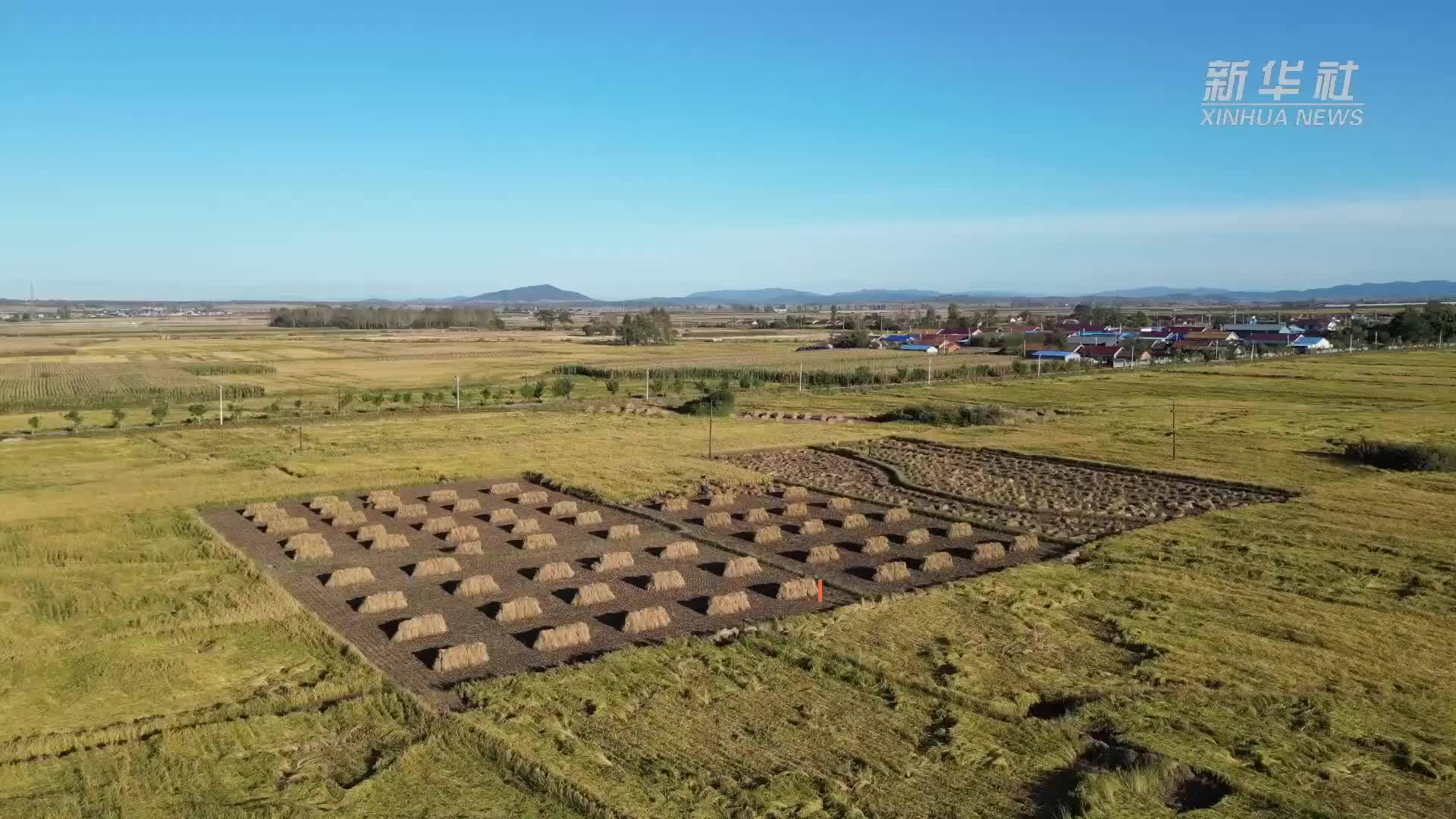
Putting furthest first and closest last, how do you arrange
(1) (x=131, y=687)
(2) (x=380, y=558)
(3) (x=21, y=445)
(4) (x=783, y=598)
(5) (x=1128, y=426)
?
(5) (x=1128, y=426) < (3) (x=21, y=445) < (2) (x=380, y=558) < (4) (x=783, y=598) < (1) (x=131, y=687)

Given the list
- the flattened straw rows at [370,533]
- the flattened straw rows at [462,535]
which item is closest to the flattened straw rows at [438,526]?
the flattened straw rows at [462,535]

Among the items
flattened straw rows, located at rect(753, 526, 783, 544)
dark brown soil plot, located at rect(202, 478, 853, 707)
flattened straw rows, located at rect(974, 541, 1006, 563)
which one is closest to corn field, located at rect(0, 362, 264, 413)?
dark brown soil plot, located at rect(202, 478, 853, 707)

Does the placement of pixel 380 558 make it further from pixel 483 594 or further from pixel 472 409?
pixel 472 409

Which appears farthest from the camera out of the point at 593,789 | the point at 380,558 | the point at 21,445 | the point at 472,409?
the point at 472,409

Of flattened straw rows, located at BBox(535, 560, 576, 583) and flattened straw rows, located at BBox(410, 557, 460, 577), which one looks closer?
flattened straw rows, located at BBox(535, 560, 576, 583)

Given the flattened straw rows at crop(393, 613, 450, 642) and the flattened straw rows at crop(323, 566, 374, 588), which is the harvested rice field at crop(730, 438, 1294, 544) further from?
the flattened straw rows at crop(323, 566, 374, 588)

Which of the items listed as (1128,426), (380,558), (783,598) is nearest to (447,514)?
(380,558)
